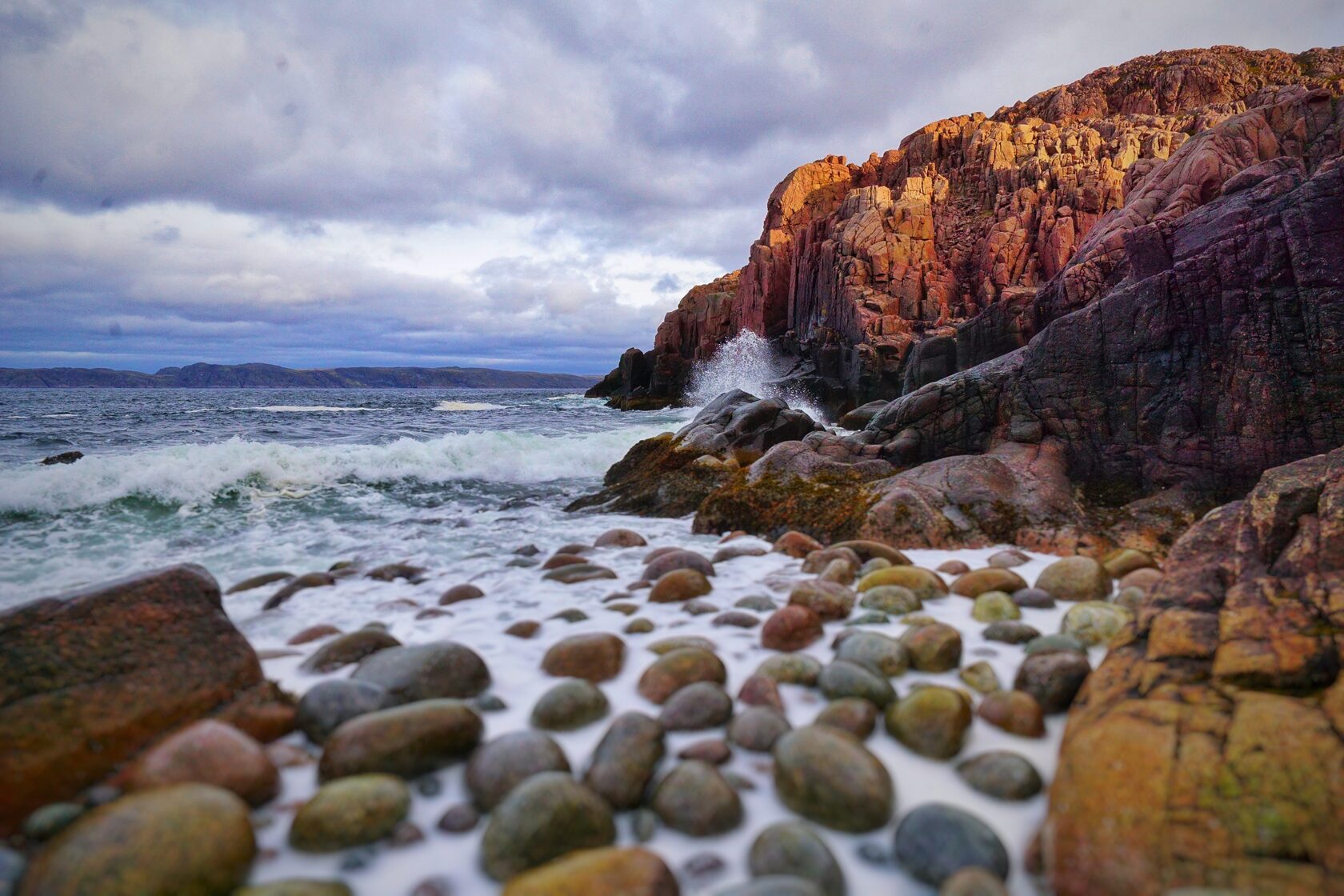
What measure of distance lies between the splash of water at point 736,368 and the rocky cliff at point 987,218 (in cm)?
130

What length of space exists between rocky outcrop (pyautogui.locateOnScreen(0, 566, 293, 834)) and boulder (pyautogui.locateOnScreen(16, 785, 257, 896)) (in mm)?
518

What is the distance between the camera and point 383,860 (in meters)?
2.19

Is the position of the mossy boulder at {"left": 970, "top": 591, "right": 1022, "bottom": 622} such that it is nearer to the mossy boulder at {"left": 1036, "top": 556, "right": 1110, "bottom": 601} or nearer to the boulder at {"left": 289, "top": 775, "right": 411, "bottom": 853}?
the mossy boulder at {"left": 1036, "top": 556, "right": 1110, "bottom": 601}

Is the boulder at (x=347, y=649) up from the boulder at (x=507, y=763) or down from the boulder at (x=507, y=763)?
down

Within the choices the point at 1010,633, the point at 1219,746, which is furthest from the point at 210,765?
the point at 1010,633

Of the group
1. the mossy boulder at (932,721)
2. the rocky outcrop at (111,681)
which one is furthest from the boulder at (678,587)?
the rocky outcrop at (111,681)

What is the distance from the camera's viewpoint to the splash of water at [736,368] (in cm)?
4678

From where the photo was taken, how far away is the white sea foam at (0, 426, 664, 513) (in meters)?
10.4

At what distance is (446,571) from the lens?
20.7 ft

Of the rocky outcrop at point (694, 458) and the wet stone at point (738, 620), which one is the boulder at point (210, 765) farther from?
the rocky outcrop at point (694, 458)

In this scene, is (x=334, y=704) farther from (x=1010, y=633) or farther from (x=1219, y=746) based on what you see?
(x=1010, y=633)

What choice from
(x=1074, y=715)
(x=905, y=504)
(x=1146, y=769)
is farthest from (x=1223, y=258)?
(x=1146, y=769)

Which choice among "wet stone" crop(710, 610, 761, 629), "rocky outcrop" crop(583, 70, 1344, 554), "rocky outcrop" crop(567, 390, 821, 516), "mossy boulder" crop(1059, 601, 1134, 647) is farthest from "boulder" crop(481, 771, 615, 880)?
"rocky outcrop" crop(567, 390, 821, 516)

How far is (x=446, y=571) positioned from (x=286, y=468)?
8.32 meters
